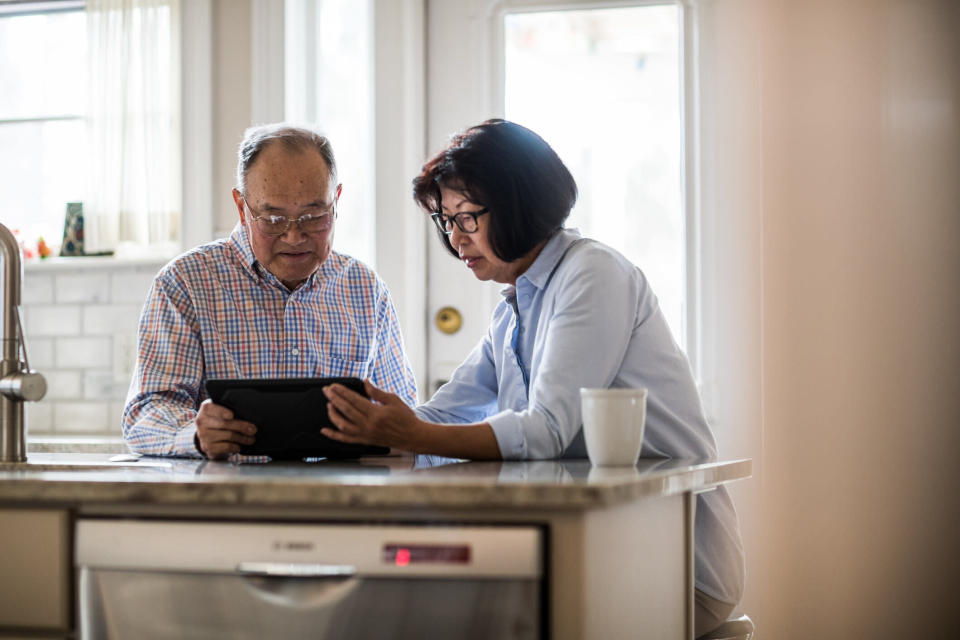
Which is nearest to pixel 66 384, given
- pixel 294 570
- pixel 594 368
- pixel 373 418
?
pixel 373 418

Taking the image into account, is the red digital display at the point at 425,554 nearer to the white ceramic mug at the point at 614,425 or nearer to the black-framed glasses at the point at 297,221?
the white ceramic mug at the point at 614,425

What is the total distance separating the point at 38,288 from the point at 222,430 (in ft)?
6.38

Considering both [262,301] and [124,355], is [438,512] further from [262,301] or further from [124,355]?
[124,355]

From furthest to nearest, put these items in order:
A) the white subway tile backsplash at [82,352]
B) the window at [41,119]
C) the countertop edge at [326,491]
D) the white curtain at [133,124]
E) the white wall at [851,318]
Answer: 1. the window at [41,119]
2. the white subway tile backsplash at [82,352]
3. the white curtain at [133,124]
4. the white wall at [851,318]
5. the countertop edge at [326,491]

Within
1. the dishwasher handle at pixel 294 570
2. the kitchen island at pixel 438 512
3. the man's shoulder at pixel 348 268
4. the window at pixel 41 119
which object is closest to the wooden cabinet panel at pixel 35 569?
the kitchen island at pixel 438 512

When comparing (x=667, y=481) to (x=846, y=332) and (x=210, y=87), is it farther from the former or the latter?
(x=210, y=87)

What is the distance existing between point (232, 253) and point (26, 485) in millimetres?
1027

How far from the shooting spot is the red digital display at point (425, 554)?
3.82ft

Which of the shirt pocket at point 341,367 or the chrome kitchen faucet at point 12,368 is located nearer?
the chrome kitchen faucet at point 12,368

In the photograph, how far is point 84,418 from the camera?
10.6ft

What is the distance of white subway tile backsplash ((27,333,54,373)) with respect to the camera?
10.7 ft

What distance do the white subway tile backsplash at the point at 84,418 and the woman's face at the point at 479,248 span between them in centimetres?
168

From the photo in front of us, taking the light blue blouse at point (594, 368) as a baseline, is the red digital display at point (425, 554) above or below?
below

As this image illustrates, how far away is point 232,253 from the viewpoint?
89.0 inches
